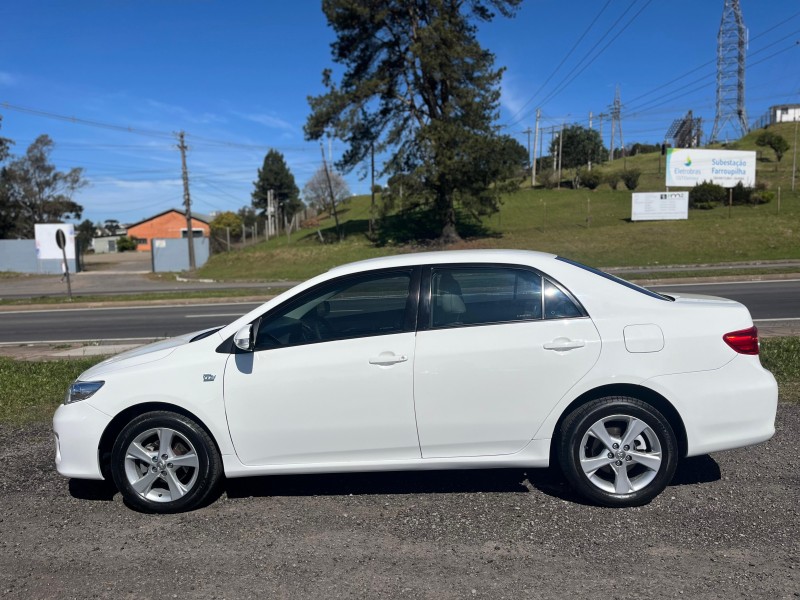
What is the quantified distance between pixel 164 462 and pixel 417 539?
171 centimetres

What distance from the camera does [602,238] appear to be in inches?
1308

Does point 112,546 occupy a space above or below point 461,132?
below

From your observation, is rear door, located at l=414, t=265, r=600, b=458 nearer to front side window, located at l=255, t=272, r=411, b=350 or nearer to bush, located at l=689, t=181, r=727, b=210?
front side window, located at l=255, t=272, r=411, b=350

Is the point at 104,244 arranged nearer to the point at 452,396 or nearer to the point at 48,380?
the point at 48,380

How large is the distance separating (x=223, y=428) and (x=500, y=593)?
1981 mm

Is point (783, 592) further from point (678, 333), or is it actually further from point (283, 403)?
point (283, 403)

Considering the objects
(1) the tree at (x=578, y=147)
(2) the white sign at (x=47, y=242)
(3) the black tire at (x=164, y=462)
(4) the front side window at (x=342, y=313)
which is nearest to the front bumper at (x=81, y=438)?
(3) the black tire at (x=164, y=462)

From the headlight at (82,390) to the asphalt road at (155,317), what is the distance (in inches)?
347

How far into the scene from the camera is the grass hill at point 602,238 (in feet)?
96.8

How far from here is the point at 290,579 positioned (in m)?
3.42

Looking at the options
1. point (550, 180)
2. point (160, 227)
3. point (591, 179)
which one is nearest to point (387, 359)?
point (591, 179)

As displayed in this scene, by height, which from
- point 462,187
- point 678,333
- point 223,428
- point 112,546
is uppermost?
point 462,187

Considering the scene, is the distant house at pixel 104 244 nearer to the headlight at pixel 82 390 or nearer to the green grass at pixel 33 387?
the green grass at pixel 33 387

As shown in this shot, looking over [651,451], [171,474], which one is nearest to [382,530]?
[171,474]
